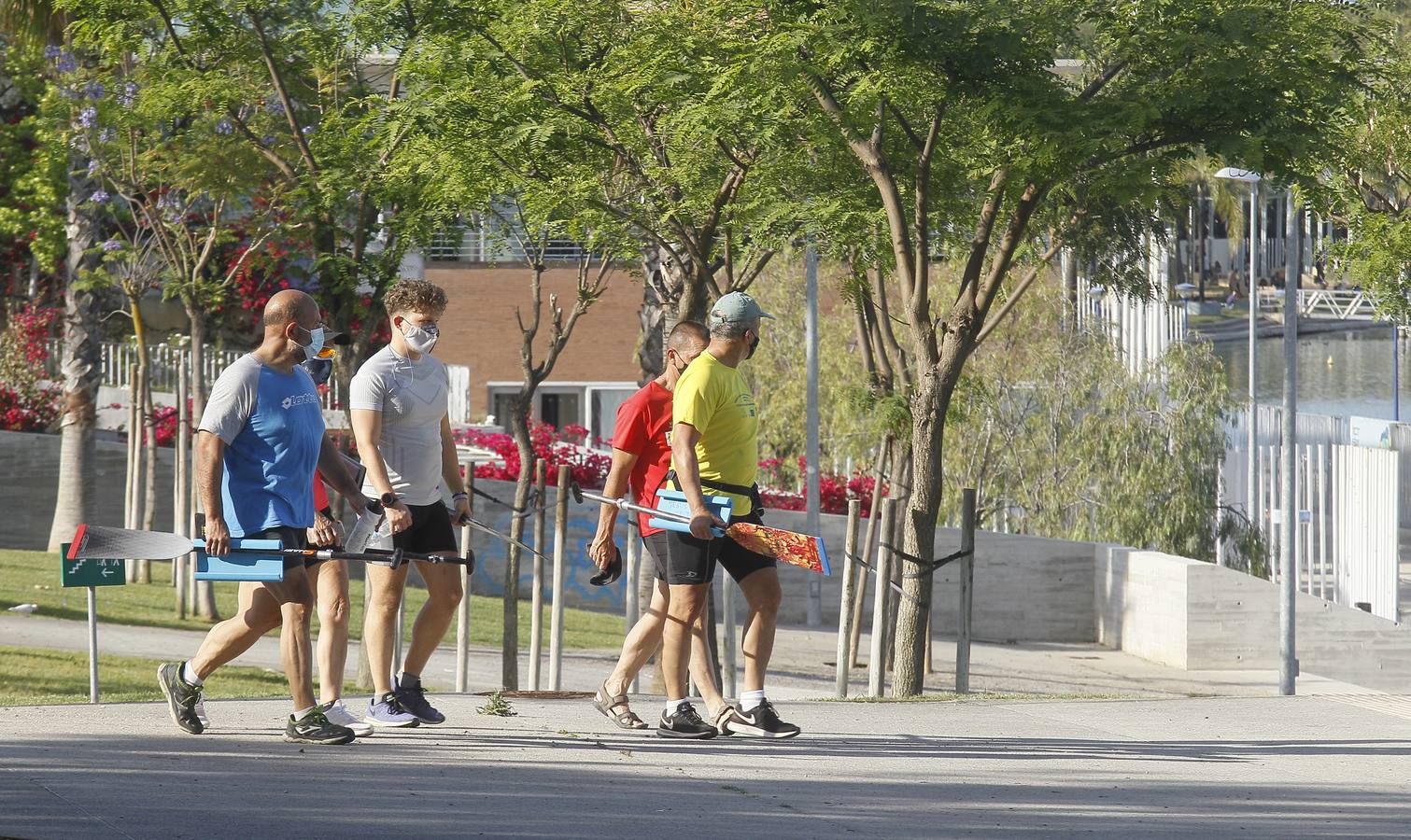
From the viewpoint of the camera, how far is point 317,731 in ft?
22.1

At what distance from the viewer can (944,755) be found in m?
7.17

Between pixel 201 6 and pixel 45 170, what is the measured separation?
7.52 meters

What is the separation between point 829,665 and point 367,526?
1065cm

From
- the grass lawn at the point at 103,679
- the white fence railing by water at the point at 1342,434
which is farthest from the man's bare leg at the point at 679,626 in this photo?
the white fence railing by water at the point at 1342,434

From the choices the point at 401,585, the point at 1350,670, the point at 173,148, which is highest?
the point at 173,148

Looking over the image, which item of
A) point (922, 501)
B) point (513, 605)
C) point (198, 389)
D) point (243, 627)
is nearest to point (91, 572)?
point (243, 627)

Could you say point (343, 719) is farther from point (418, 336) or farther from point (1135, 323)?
point (1135, 323)

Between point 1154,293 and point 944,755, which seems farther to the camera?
point 1154,293

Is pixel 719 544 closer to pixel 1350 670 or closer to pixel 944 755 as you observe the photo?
pixel 944 755

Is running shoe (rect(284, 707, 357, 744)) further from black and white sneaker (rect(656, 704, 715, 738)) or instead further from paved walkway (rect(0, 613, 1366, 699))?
paved walkway (rect(0, 613, 1366, 699))

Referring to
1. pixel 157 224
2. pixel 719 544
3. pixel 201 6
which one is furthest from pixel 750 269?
pixel 719 544

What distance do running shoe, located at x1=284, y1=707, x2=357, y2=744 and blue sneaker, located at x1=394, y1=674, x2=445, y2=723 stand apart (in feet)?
1.65

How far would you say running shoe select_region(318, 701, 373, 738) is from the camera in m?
6.88

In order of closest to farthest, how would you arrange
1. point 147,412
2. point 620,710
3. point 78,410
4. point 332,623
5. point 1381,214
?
point 332,623 → point 620,710 → point 1381,214 → point 147,412 → point 78,410
